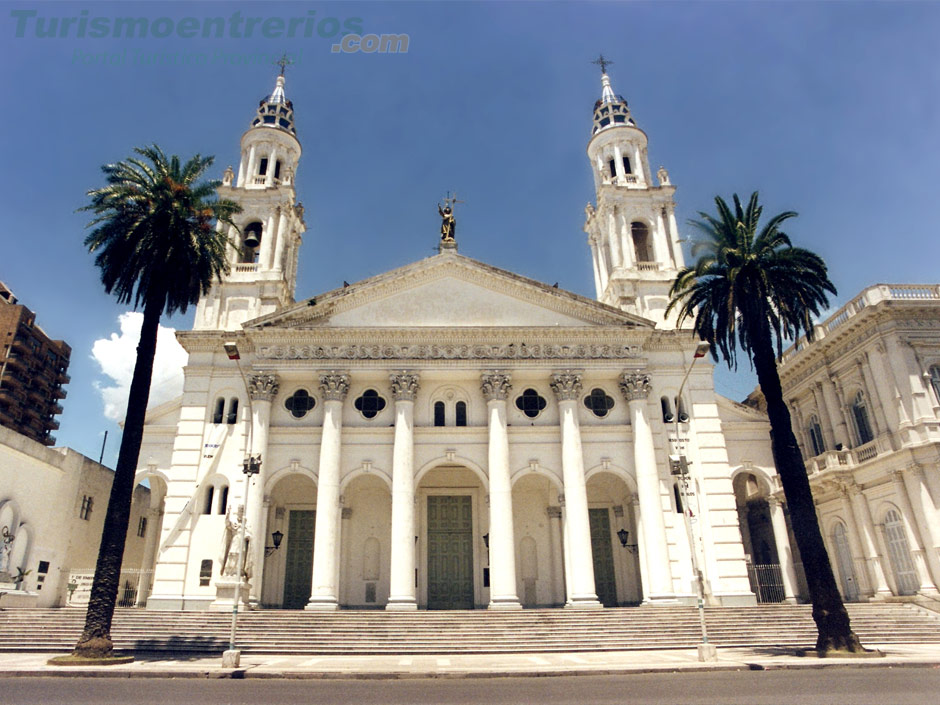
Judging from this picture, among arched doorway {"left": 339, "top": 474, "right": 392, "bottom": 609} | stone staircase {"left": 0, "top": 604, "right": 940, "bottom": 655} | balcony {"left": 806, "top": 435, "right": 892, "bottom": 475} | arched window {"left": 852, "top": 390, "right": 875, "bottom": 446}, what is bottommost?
stone staircase {"left": 0, "top": 604, "right": 940, "bottom": 655}

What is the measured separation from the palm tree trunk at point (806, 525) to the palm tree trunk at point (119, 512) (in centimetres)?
2072

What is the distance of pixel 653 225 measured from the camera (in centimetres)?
3794

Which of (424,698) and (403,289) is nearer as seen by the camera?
(424,698)

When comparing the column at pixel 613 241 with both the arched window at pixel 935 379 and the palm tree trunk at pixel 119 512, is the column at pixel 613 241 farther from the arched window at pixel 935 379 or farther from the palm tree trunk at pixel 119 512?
the palm tree trunk at pixel 119 512

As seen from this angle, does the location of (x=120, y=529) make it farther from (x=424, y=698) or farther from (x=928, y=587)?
Result: (x=928, y=587)

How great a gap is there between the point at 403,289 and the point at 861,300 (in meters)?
23.3

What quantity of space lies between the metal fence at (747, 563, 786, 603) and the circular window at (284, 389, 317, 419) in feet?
78.8

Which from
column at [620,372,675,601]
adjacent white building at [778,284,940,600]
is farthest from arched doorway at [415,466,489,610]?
adjacent white building at [778,284,940,600]

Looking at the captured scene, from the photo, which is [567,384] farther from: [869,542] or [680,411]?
[869,542]

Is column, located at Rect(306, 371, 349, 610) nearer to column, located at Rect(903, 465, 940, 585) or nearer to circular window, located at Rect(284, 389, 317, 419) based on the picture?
circular window, located at Rect(284, 389, 317, 419)

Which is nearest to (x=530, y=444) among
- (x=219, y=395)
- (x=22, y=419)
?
(x=219, y=395)

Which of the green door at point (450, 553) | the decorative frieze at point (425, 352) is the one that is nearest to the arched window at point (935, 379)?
the decorative frieze at point (425, 352)

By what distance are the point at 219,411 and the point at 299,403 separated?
400 centimetres

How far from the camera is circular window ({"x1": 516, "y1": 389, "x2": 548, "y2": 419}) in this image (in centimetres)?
3138
